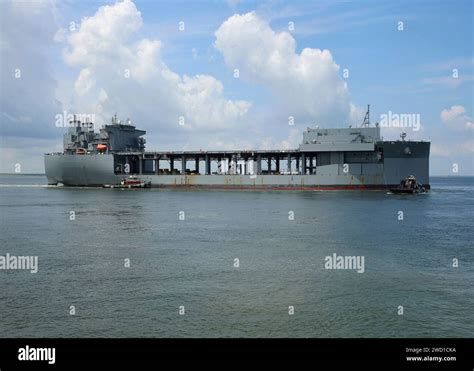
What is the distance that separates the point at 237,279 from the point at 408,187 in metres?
59.3

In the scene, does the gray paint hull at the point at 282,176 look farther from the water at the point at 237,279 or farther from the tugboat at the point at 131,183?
the water at the point at 237,279

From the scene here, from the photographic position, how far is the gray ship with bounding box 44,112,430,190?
76375 mm

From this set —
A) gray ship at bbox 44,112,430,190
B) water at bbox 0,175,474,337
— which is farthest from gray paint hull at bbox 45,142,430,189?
water at bbox 0,175,474,337

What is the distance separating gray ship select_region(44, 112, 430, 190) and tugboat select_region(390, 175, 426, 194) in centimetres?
82

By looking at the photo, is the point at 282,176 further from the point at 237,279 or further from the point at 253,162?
the point at 237,279

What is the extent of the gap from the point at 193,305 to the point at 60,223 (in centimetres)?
2792

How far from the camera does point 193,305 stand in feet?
61.1

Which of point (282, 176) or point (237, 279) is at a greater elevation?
point (282, 176)

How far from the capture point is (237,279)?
2252 centimetres

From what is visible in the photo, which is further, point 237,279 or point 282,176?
point 282,176

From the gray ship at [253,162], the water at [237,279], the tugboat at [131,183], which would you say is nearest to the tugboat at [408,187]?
the gray ship at [253,162]

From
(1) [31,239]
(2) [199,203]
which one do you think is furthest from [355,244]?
(2) [199,203]

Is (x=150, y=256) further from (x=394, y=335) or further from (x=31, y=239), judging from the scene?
(x=394, y=335)

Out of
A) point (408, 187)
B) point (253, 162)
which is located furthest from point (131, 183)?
point (408, 187)
